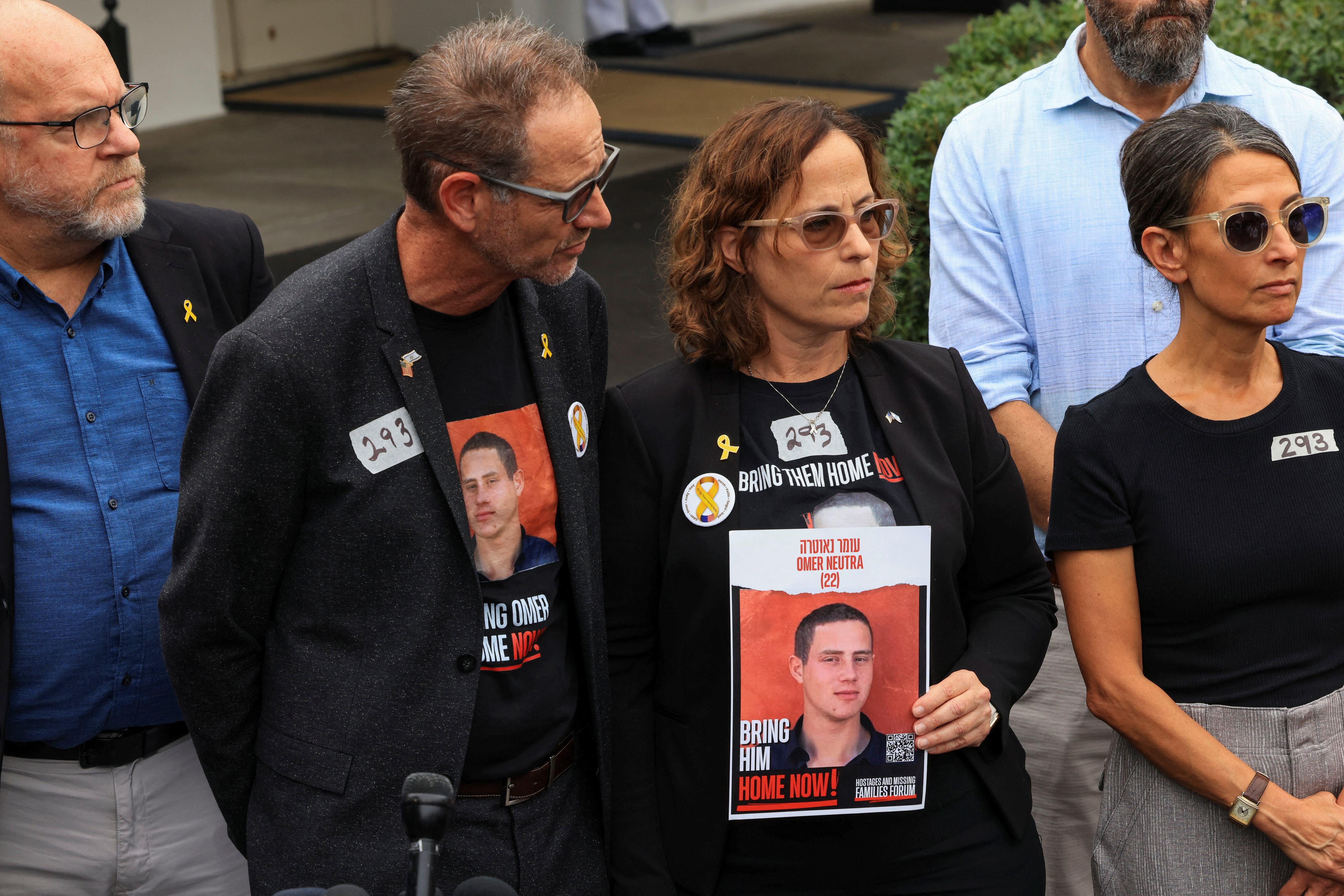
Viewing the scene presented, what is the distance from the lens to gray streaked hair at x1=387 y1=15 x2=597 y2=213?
228cm

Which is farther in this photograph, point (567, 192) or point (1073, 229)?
point (1073, 229)

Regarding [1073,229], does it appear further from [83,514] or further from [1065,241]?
[83,514]

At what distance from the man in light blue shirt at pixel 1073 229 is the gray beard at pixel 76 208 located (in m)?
1.78

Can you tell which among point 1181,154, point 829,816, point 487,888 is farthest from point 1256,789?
point 487,888

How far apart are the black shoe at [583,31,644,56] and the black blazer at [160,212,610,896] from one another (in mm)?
15841

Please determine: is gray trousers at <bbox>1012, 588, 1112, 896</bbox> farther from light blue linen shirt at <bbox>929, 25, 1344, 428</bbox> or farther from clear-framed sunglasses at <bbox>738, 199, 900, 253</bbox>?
clear-framed sunglasses at <bbox>738, 199, 900, 253</bbox>

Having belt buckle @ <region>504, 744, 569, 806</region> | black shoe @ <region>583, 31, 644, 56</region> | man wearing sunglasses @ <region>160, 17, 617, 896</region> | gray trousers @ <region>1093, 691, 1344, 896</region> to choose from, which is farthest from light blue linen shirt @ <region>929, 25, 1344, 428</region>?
black shoe @ <region>583, 31, 644, 56</region>

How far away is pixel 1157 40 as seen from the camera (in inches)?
124

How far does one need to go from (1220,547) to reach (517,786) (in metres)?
1.30

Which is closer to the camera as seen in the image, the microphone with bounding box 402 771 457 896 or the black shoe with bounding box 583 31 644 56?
the microphone with bounding box 402 771 457 896

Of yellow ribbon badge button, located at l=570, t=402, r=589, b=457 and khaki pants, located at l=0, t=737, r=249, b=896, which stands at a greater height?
yellow ribbon badge button, located at l=570, t=402, r=589, b=457

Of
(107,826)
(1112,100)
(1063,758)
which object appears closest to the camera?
(107,826)

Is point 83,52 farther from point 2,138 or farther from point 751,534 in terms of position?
point 751,534

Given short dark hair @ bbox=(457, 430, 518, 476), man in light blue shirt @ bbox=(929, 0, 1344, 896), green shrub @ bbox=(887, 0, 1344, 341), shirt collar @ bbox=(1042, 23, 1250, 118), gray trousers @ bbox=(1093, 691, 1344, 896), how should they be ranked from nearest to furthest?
1. short dark hair @ bbox=(457, 430, 518, 476)
2. gray trousers @ bbox=(1093, 691, 1344, 896)
3. man in light blue shirt @ bbox=(929, 0, 1344, 896)
4. shirt collar @ bbox=(1042, 23, 1250, 118)
5. green shrub @ bbox=(887, 0, 1344, 341)
